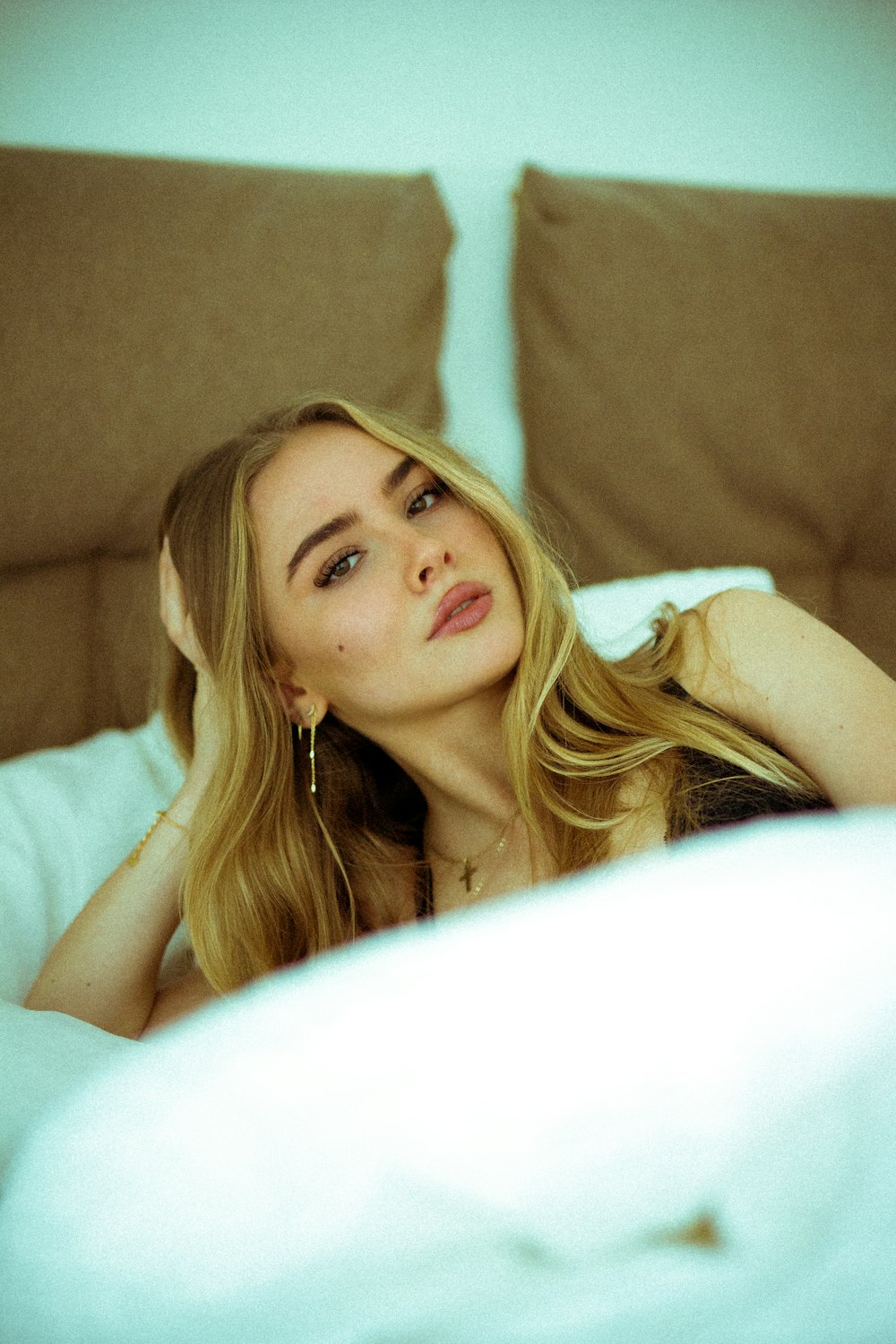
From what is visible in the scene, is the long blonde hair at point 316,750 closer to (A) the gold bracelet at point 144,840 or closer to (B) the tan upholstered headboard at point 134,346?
(A) the gold bracelet at point 144,840

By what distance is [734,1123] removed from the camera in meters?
0.43

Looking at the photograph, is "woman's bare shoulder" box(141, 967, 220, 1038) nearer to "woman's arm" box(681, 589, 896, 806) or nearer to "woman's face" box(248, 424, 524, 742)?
"woman's face" box(248, 424, 524, 742)

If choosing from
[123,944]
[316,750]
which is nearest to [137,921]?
[123,944]

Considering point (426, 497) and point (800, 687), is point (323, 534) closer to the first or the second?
point (426, 497)

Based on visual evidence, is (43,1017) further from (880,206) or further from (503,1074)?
(880,206)

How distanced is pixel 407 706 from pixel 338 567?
16 cm

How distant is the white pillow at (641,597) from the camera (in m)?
1.36

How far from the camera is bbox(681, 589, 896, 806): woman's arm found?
98 centimetres

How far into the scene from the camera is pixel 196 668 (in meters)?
1.25

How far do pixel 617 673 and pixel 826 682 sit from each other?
0.22 metres

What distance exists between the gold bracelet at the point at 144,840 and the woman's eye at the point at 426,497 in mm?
462

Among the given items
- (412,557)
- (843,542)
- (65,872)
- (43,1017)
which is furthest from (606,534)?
(43,1017)

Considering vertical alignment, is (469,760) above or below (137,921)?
above

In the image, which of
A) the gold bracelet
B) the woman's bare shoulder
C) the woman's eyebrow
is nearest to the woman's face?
the woman's eyebrow
